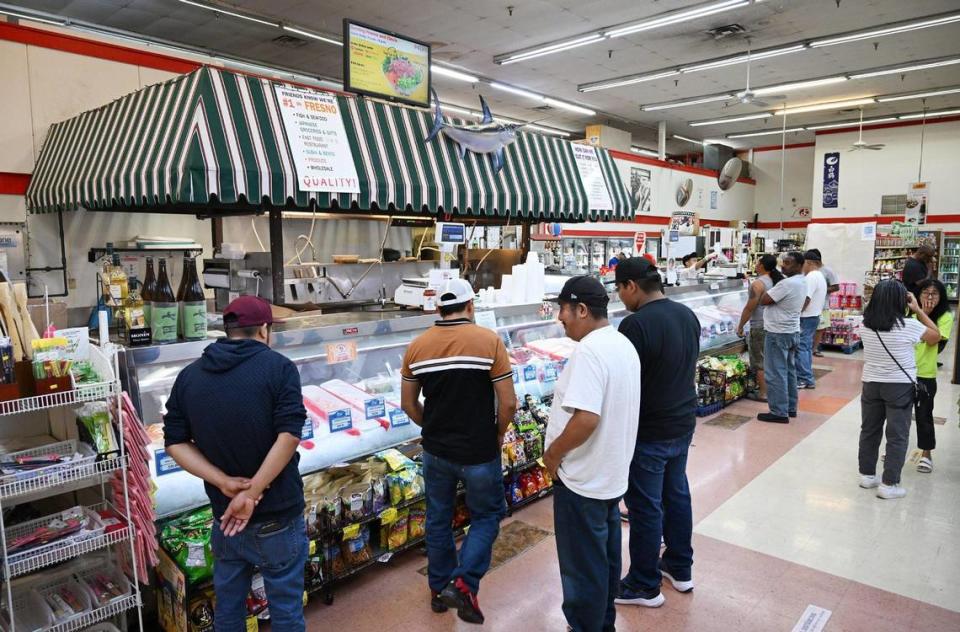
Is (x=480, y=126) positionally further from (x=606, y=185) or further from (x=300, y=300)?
(x=300, y=300)

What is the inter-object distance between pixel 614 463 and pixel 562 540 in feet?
1.54

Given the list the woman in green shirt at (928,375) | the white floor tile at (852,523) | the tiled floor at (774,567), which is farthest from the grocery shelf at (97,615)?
the woman in green shirt at (928,375)

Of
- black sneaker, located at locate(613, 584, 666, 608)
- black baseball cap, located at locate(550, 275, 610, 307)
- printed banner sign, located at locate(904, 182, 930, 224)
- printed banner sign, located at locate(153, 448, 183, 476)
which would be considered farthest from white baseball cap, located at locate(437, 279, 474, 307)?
printed banner sign, located at locate(904, 182, 930, 224)

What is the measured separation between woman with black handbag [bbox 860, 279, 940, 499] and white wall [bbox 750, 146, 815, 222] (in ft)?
65.3

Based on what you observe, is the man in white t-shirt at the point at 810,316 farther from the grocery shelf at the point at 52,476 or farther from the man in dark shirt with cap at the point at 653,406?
the grocery shelf at the point at 52,476

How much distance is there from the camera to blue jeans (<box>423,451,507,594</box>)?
3.33m

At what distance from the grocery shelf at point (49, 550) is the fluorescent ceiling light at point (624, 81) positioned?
553 inches

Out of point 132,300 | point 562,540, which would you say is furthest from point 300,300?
point 562,540

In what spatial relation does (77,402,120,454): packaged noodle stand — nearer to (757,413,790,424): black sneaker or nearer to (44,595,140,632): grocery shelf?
(44,595,140,632): grocery shelf

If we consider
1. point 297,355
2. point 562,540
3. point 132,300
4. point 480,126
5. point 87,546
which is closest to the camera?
point 87,546

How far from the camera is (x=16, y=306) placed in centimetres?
276

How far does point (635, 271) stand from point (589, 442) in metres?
1.13

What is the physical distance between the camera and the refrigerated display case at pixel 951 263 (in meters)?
17.5

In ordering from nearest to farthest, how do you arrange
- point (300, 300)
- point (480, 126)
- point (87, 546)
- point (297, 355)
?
point (87, 546) → point (297, 355) → point (480, 126) → point (300, 300)
